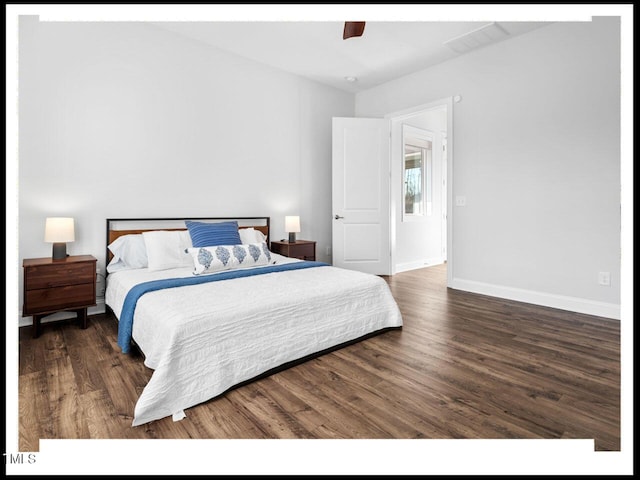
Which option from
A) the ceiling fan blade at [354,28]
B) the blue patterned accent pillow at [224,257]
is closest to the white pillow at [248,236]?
the blue patterned accent pillow at [224,257]

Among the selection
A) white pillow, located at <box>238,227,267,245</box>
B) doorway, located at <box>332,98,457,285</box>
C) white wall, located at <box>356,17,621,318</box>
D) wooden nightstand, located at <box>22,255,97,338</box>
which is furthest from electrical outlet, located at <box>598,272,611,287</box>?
wooden nightstand, located at <box>22,255,97,338</box>

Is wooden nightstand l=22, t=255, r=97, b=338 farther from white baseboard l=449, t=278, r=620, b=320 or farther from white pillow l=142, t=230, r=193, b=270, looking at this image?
white baseboard l=449, t=278, r=620, b=320

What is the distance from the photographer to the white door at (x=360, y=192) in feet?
16.4

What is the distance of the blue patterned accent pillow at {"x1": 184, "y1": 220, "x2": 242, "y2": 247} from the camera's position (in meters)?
3.23

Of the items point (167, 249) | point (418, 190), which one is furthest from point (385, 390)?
point (418, 190)

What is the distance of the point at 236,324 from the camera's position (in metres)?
1.96

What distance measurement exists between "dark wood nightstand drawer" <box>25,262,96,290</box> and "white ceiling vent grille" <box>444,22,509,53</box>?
4.11m

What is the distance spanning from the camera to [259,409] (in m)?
1.71

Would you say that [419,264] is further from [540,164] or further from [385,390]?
[385,390]

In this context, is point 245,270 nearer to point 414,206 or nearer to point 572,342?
point 572,342

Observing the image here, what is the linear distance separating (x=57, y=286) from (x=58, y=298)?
0.09m

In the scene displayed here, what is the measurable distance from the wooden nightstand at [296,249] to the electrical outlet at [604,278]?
2.92 m

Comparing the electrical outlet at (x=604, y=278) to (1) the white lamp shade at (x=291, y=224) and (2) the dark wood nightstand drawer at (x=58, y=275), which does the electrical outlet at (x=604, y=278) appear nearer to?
(1) the white lamp shade at (x=291, y=224)

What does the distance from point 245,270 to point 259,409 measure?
4.39 ft
